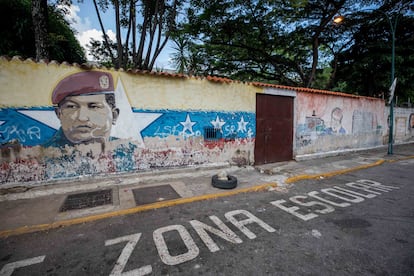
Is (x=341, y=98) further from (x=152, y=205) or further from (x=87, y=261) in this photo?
(x=87, y=261)

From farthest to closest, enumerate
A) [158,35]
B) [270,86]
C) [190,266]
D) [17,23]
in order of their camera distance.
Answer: [158,35] → [17,23] → [270,86] → [190,266]

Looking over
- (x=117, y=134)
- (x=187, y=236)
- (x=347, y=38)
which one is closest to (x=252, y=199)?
(x=187, y=236)

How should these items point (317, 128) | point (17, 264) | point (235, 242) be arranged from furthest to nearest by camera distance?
point (317, 128), point (235, 242), point (17, 264)

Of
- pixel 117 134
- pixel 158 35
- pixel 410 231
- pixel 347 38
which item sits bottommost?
pixel 410 231

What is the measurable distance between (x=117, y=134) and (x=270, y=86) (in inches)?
217

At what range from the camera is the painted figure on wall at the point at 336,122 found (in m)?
8.53

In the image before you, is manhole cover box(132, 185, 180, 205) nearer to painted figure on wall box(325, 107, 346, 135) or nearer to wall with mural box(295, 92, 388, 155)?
wall with mural box(295, 92, 388, 155)

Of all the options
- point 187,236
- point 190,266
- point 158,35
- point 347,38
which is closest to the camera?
point 190,266

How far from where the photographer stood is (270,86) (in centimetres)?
668

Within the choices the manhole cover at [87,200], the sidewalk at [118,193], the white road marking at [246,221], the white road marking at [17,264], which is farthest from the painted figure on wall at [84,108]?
the white road marking at [246,221]

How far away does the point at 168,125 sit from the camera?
5.24m

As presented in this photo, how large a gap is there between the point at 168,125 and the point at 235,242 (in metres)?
3.62

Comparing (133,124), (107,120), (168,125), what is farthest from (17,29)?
(168,125)

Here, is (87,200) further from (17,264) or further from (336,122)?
(336,122)
